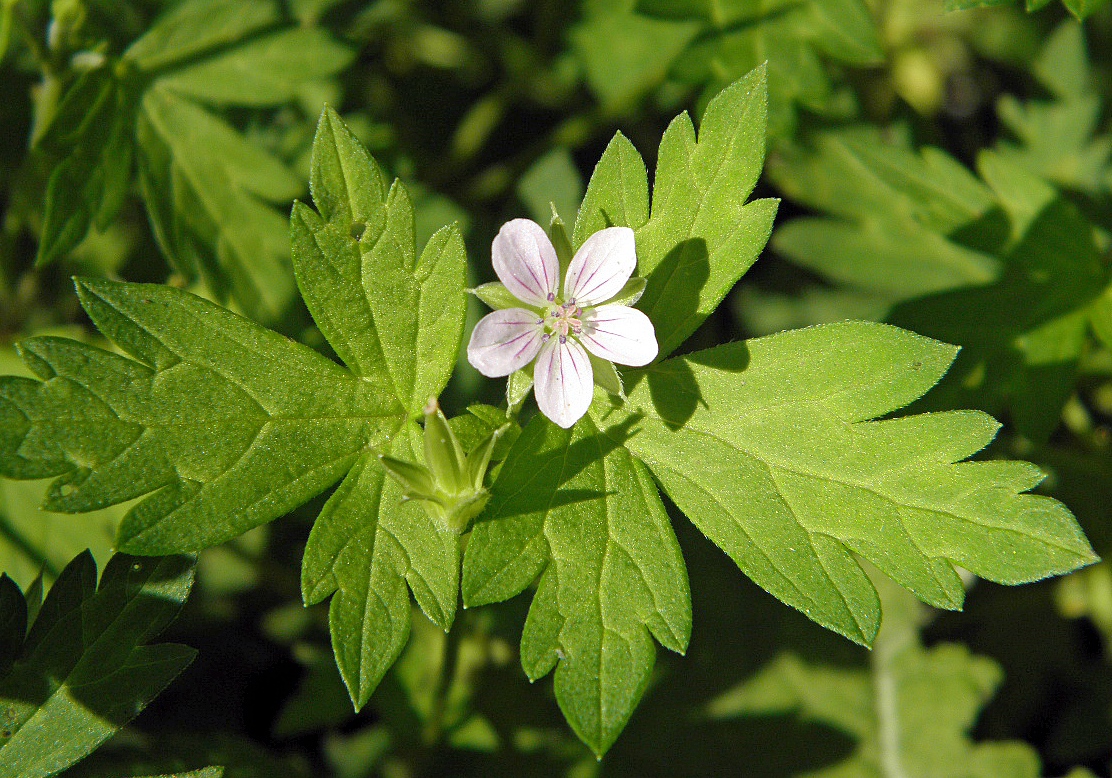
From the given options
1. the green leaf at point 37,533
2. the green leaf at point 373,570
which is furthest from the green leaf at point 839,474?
the green leaf at point 37,533

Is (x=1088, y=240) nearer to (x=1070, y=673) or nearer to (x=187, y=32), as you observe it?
(x=1070, y=673)

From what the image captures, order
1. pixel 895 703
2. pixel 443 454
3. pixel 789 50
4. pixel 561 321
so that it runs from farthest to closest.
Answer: pixel 895 703, pixel 789 50, pixel 561 321, pixel 443 454

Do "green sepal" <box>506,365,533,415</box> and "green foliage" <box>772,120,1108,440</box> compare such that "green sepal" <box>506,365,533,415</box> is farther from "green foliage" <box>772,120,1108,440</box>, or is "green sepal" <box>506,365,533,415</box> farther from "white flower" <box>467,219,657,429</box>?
"green foliage" <box>772,120,1108,440</box>

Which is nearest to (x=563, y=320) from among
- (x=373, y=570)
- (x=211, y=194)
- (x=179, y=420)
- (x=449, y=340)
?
(x=449, y=340)

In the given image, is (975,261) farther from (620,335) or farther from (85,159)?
(85,159)

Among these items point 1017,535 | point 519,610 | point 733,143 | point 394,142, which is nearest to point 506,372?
point 733,143

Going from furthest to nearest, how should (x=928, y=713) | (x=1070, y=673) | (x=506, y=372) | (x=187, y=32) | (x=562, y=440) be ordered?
(x=1070, y=673) < (x=928, y=713) < (x=187, y=32) < (x=562, y=440) < (x=506, y=372)

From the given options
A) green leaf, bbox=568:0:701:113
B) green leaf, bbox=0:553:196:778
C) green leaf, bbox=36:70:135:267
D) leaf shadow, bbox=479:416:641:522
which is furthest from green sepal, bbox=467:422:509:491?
green leaf, bbox=568:0:701:113
